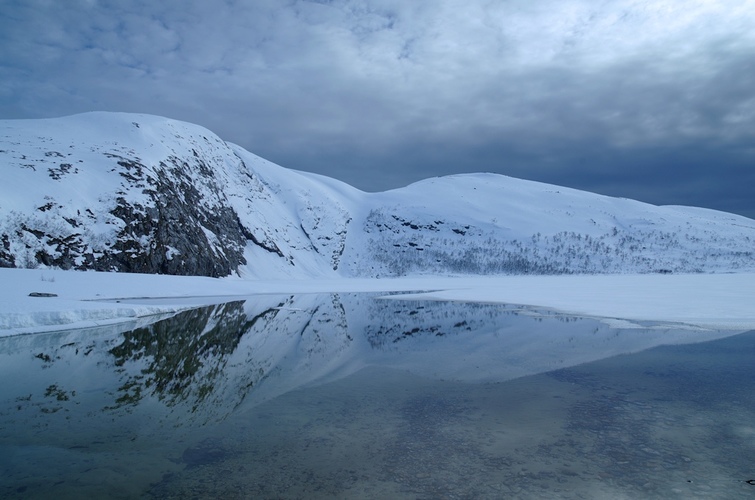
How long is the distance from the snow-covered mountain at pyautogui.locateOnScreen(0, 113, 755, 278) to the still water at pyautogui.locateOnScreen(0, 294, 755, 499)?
30.7m

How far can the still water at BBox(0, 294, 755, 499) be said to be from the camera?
5.88 meters

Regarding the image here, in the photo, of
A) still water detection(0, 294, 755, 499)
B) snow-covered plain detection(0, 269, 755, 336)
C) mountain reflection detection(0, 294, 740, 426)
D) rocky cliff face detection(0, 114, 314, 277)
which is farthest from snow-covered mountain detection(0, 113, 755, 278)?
still water detection(0, 294, 755, 499)

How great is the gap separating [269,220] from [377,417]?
250ft

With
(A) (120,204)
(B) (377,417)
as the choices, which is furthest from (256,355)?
(A) (120,204)

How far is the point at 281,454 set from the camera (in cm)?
678

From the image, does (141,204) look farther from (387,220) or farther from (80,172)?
(387,220)

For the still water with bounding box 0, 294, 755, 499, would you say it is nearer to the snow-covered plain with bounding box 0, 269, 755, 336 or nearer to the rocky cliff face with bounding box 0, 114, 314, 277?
the snow-covered plain with bounding box 0, 269, 755, 336

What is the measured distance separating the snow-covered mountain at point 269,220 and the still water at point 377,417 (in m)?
30.7

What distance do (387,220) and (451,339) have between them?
95902 mm

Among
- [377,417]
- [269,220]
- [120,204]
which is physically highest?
[269,220]

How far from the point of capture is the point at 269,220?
81812mm

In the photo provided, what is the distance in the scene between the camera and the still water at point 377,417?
588 centimetres

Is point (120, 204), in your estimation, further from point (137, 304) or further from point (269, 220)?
point (269, 220)

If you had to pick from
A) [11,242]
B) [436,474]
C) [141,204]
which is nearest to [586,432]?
[436,474]
